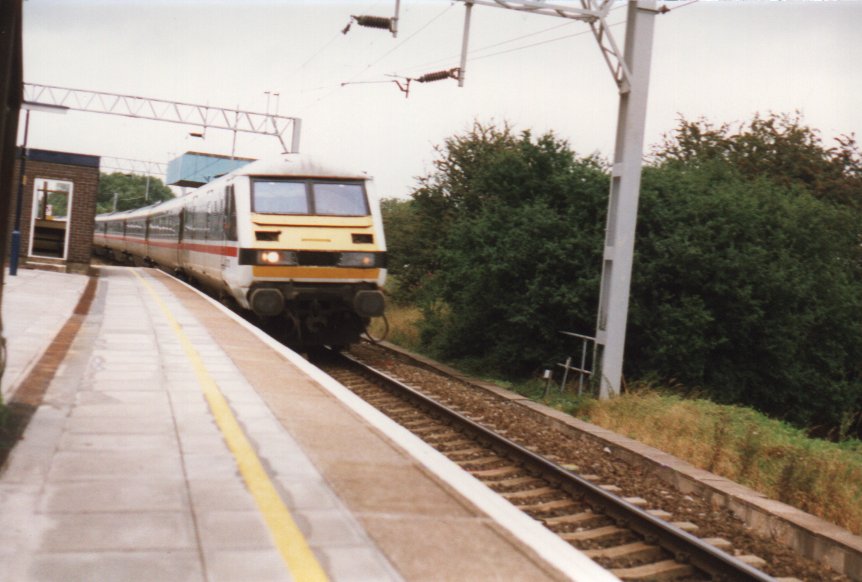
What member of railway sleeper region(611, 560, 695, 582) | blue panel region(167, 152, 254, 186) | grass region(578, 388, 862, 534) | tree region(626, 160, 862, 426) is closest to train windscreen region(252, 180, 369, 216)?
tree region(626, 160, 862, 426)

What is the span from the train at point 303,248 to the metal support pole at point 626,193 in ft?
12.0

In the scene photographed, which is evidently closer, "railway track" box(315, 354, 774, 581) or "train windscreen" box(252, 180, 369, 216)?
"railway track" box(315, 354, 774, 581)

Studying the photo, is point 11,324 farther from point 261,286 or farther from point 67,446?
point 67,446

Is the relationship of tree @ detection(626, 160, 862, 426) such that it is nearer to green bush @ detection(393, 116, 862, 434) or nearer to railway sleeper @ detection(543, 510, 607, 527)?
green bush @ detection(393, 116, 862, 434)

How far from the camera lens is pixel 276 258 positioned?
592 inches

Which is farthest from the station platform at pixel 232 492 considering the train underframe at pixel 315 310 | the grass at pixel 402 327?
the grass at pixel 402 327

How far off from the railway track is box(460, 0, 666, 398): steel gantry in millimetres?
3480

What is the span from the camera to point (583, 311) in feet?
52.3

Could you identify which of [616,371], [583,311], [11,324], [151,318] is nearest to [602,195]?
[583,311]

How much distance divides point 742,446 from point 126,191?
413 feet

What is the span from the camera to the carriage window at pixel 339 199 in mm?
15695

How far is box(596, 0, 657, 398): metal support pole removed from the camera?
1395 cm

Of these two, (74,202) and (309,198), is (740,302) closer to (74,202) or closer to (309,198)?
(309,198)

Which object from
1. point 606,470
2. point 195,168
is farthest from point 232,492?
point 195,168
